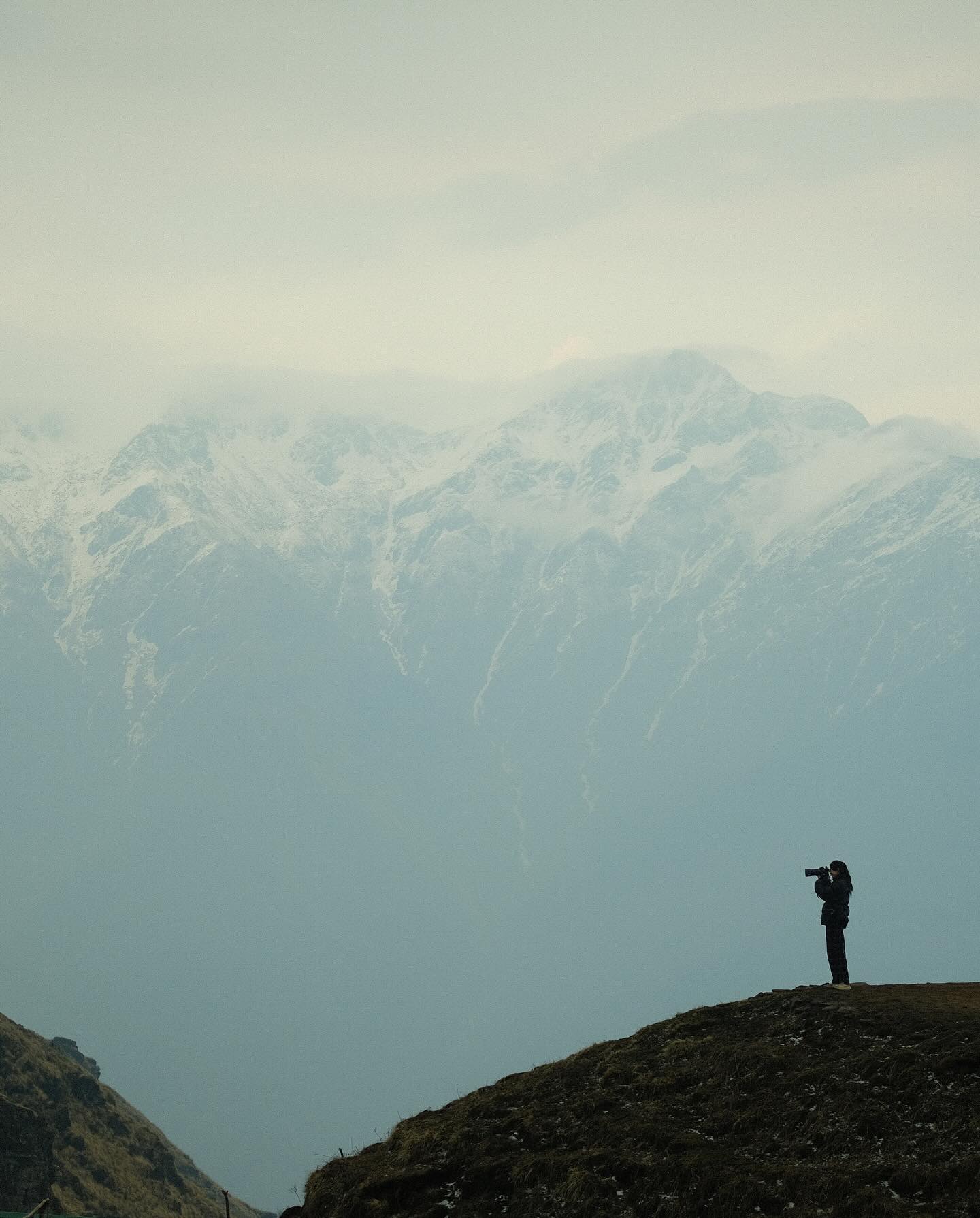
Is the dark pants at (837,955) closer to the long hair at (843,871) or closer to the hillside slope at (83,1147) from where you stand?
the long hair at (843,871)

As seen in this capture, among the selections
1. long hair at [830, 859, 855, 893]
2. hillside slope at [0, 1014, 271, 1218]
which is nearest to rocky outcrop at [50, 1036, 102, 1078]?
hillside slope at [0, 1014, 271, 1218]

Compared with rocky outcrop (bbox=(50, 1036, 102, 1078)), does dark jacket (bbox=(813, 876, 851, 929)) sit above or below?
below

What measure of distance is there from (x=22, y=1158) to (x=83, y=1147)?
38.8 ft

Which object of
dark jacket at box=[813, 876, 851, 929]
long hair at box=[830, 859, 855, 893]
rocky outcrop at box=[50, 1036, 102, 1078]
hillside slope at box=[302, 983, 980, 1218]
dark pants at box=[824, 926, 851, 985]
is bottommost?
hillside slope at box=[302, 983, 980, 1218]

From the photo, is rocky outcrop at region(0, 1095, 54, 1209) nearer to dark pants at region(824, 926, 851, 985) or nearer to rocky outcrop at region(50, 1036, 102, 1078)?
dark pants at region(824, 926, 851, 985)

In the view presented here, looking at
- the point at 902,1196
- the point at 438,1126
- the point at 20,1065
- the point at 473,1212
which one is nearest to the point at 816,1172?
the point at 902,1196

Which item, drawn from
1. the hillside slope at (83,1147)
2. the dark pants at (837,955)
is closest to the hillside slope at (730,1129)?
the dark pants at (837,955)

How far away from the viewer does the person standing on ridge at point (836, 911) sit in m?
28.4

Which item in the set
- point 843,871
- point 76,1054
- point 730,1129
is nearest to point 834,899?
point 843,871

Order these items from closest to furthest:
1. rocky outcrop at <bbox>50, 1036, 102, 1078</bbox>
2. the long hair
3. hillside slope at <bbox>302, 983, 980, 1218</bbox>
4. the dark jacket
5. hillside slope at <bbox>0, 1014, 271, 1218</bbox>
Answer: hillside slope at <bbox>302, 983, 980, 1218</bbox> < the dark jacket < the long hair < hillside slope at <bbox>0, 1014, 271, 1218</bbox> < rocky outcrop at <bbox>50, 1036, 102, 1078</bbox>

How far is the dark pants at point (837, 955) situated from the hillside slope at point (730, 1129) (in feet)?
3.78

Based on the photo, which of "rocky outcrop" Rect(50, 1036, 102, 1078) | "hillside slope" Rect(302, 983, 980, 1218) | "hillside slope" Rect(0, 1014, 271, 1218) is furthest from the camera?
"rocky outcrop" Rect(50, 1036, 102, 1078)

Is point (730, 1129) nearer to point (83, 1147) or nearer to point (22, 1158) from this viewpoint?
point (22, 1158)

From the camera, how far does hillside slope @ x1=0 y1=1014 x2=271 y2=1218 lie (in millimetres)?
60125
